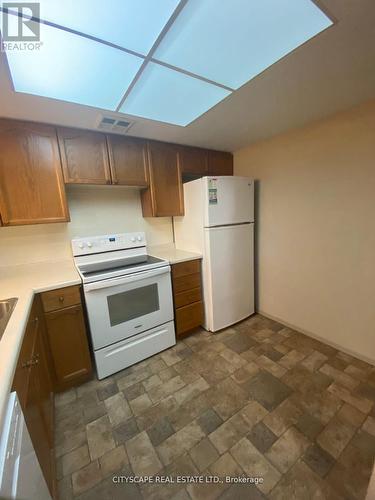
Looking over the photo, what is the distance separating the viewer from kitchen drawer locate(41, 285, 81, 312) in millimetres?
1484

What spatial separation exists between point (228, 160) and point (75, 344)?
102 inches

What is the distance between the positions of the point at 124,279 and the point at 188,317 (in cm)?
89

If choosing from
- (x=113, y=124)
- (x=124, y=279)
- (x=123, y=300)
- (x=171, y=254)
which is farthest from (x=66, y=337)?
(x=113, y=124)

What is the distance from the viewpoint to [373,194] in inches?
64.3

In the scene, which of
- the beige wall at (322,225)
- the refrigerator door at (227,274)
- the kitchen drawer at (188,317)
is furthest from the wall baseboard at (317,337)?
the kitchen drawer at (188,317)

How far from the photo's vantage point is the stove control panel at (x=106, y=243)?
6.36 ft

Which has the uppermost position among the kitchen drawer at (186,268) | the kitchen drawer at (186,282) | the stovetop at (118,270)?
the stovetop at (118,270)

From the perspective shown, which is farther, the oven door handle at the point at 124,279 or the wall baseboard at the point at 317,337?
the wall baseboard at the point at 317,337

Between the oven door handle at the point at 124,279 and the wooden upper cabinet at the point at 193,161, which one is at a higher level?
the wooden upper cabinet at the point at 193,161

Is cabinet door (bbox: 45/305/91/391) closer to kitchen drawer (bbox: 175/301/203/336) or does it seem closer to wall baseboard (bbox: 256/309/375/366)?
kitchen drawer (bbox: 175/301/203/336)

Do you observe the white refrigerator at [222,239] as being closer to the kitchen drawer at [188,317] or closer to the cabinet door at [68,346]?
the kitchen drawer at [188,317]

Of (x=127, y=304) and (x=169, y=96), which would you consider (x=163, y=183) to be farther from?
(x=127, y=304)

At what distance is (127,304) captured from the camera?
1835 millimetres

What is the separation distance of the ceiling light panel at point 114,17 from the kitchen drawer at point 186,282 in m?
1.75
